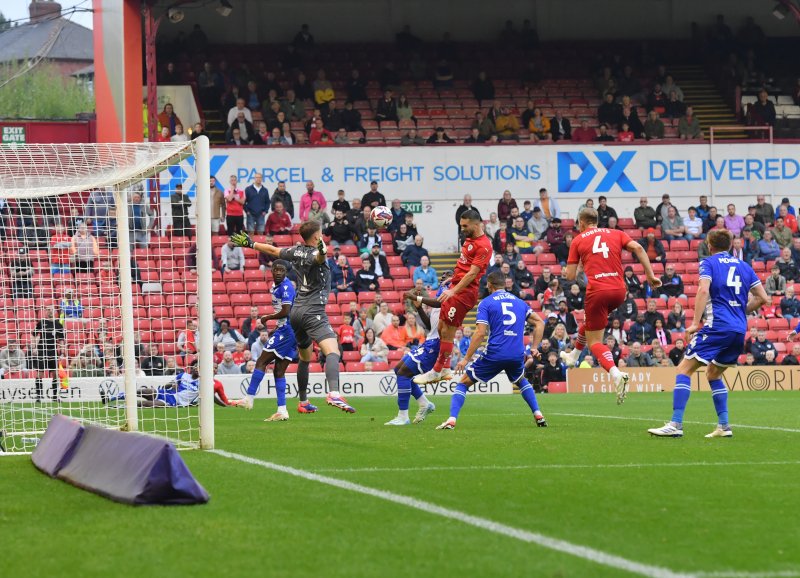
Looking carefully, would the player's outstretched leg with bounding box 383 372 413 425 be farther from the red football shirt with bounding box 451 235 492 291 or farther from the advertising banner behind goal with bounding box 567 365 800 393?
the advertising banner behind goal with bounding box 567 365 800 393

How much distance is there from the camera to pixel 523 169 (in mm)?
34344

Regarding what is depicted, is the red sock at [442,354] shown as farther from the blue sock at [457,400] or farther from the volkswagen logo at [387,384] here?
the volkswagen logo at [387,384]

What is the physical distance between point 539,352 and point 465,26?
52.2 ft

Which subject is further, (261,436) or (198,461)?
(261,436)

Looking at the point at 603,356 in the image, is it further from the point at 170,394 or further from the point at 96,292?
the point at 96,292

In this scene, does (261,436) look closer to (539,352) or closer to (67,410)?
(67,410)

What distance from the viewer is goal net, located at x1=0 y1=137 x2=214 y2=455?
12.3 metres

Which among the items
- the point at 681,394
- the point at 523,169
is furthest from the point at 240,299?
the point at 681,394

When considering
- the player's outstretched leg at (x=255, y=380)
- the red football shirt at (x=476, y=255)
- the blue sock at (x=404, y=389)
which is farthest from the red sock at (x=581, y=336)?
the player's outstretched leg at (x=255, y=380)

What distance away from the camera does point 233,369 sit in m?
25.7

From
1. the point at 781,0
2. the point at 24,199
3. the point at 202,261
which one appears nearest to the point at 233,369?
the point at 24,199

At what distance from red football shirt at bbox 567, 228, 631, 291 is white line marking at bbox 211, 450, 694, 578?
5858 mm

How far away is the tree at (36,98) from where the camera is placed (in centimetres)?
8738

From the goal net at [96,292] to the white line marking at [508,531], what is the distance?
299 centimetres
